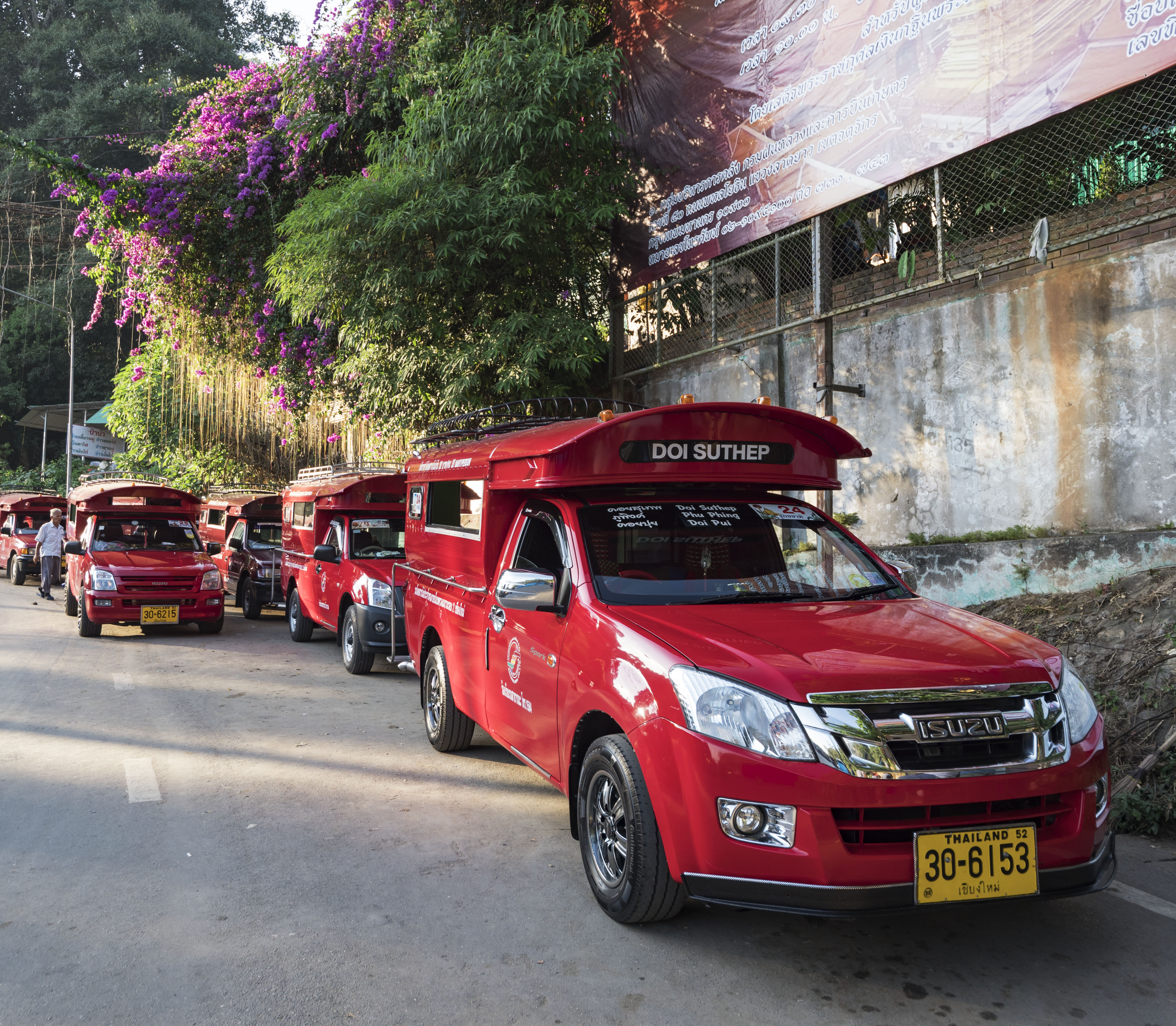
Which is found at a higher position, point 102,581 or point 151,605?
point 102,581

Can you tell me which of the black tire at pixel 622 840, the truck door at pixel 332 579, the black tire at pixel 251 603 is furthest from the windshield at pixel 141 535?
the black tire at pixel 622 840

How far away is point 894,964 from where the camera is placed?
3.49 metres

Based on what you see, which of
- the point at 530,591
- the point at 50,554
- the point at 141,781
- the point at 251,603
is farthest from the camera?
the point at 50,554

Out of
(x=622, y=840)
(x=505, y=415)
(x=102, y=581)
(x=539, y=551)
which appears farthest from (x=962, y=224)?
(x=102, y=581)

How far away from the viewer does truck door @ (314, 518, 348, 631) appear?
1090 centimetres

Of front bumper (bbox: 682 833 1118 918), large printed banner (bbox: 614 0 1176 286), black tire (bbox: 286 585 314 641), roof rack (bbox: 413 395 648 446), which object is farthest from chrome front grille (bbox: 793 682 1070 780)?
black tire (bbox: 286 585 314 641)

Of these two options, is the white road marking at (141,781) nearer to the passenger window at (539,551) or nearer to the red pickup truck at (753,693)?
the red pickup truck at (753,693)

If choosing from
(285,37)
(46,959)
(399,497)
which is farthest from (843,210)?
(285,37)

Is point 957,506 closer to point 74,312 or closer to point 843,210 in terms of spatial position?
point 843,210

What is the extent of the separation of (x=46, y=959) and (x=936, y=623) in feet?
12.1

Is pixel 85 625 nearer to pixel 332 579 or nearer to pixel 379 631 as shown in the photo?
pixel 332 579

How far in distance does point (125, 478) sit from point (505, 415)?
10575mm

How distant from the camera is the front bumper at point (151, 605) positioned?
12.5 meters

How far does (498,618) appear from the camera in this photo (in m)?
5.38
